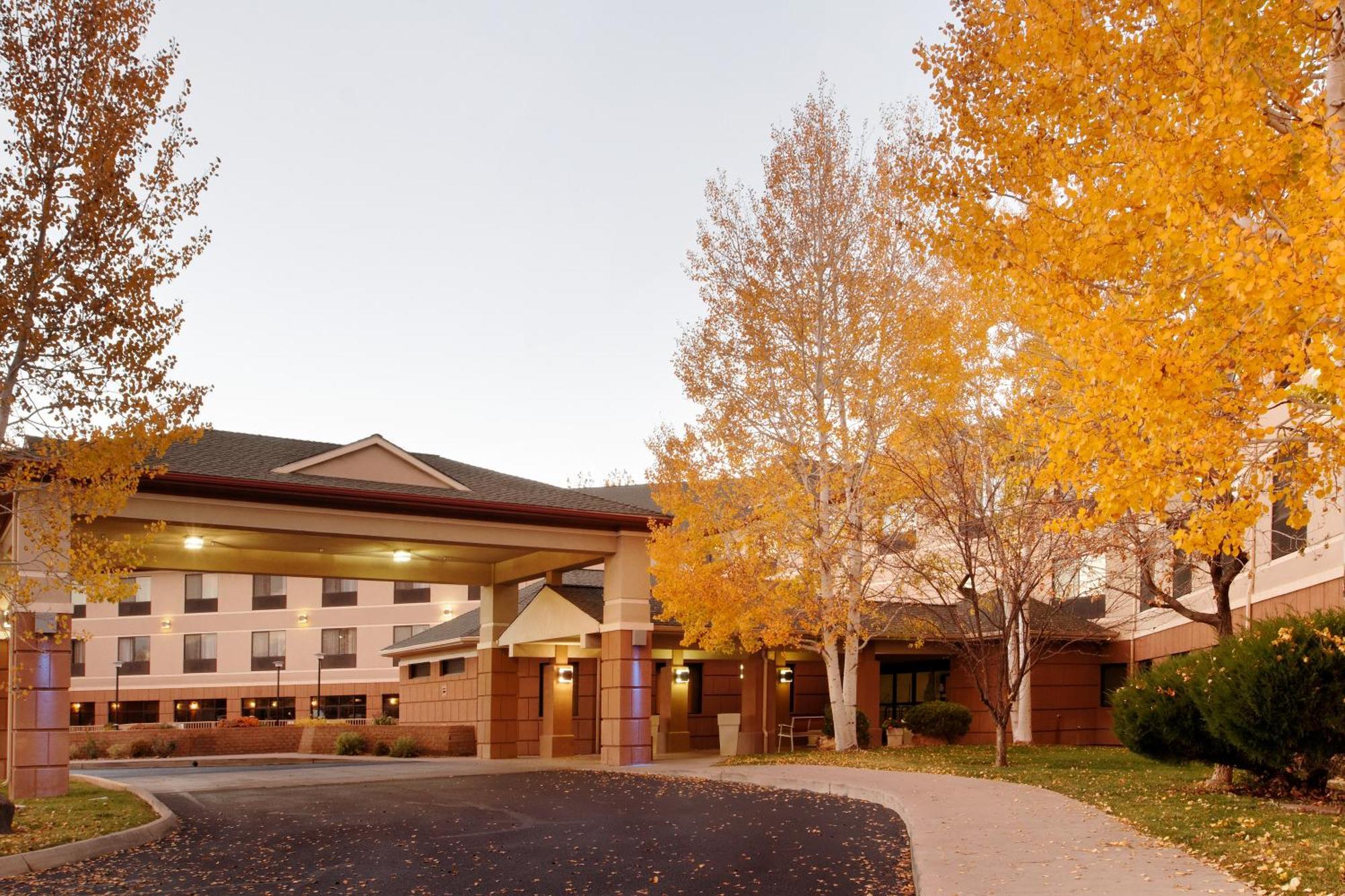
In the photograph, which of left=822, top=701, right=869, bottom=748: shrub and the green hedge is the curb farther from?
left=822, top=701, right=869, bottom=748: shrub

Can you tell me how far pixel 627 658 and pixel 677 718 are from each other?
714cm

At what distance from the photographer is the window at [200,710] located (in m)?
57.2

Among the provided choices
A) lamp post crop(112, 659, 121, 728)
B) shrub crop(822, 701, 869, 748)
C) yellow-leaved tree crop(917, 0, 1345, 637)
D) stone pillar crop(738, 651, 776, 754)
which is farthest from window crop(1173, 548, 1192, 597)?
lamp post crop(112, 659, 121, 728)

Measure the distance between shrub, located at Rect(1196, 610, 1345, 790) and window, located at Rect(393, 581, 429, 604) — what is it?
46.0 m

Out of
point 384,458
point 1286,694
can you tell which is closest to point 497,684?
point 384,458

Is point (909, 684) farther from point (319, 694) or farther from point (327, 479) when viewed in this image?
point (319, 694)

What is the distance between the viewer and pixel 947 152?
10.7 metres

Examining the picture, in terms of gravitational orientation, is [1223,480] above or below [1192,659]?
above

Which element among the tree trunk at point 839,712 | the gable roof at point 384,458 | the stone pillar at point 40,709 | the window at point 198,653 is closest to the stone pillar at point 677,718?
the tree trunk at point 839,712

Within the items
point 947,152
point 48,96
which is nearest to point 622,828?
point 947,152

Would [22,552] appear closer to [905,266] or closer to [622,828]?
[622,828]

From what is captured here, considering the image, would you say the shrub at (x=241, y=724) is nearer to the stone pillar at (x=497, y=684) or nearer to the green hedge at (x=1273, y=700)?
the stone pillar at (x=497, y=684)

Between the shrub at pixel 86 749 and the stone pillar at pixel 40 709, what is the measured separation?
19.6 m

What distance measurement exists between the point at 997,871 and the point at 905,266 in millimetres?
16547
